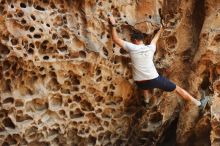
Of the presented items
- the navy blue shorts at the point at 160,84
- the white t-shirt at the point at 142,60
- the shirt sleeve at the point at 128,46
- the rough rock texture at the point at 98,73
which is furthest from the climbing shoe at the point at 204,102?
the shirt sleeve at the point at 128,46

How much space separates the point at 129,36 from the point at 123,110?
2.13 ft

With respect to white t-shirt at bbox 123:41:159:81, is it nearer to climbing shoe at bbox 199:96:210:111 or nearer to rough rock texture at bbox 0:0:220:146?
rough rock texture at bbox 0:0:220:146

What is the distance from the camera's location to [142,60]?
4230 millimetres

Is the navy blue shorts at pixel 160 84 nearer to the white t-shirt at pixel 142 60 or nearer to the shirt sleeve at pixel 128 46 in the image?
the white t-shirt at pixel 142 60

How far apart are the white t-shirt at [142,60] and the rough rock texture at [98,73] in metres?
0.18

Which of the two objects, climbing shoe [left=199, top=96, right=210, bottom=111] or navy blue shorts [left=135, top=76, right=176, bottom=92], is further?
climbing shoe [left=199, top=96, right=210, bottom=111]

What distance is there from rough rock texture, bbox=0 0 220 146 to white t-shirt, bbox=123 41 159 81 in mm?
180

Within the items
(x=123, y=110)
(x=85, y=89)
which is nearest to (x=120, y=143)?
(x=123, y=110)

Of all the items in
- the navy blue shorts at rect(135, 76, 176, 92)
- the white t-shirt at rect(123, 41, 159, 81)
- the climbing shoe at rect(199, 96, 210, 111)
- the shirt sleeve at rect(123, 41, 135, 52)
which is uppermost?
the shirt sleeve at rect(123, 41, 135, 52)

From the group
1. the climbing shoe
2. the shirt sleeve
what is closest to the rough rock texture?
the climbing shoe

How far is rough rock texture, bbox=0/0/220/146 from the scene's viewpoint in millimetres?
4043

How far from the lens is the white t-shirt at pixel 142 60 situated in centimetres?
421

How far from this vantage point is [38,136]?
419cm

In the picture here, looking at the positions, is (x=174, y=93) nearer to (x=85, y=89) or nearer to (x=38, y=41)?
(x=85, y=89)
